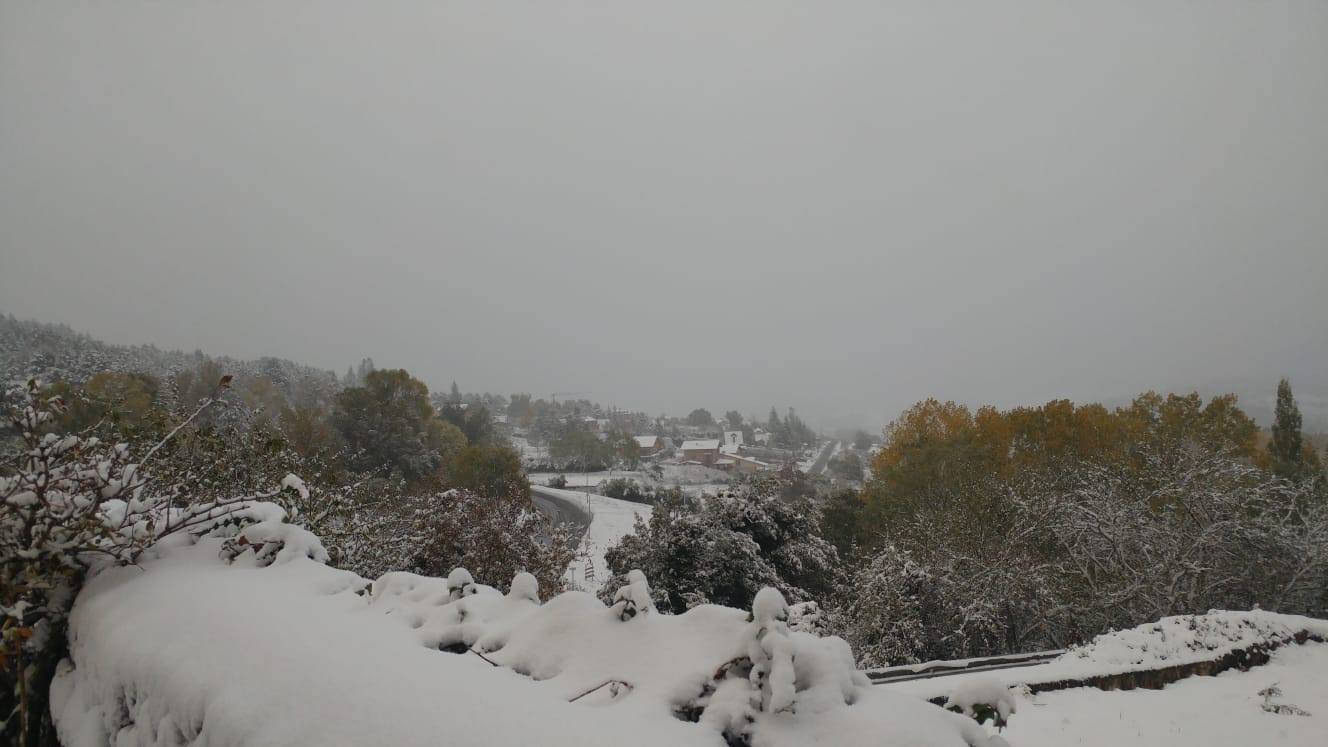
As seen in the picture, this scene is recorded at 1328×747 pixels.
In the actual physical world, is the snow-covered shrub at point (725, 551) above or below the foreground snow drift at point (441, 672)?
below

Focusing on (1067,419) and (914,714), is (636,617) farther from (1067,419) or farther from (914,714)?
(1067,419)

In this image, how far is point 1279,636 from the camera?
25.2ft

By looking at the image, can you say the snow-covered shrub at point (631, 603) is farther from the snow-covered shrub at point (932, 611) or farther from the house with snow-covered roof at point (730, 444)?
the house with snow-covered roof at point (730, 444)

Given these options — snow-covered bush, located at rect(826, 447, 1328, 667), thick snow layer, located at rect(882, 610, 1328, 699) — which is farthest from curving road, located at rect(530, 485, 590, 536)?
thick snow layer, located at rect(882, 610, 1328, 699)

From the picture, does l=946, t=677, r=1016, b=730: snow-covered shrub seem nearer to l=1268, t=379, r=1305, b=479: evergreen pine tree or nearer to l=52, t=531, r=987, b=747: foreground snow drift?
l=52, t=531, r=987, b=747: foreground snow drift

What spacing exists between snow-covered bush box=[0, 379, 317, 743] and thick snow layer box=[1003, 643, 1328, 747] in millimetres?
6214

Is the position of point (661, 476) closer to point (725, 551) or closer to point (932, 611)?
point (725, 551)

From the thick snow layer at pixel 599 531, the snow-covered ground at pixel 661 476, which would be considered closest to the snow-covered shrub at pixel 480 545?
the thick snow layer at pixel 599 531

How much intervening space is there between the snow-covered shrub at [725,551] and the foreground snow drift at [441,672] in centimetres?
917

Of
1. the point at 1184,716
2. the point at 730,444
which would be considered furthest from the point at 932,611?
the point at 730,444

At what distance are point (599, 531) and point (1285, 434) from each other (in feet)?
90.8

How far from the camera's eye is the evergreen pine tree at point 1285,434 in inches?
814

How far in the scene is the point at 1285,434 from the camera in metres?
21.0

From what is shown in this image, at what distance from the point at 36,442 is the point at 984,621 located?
13.0 metres
